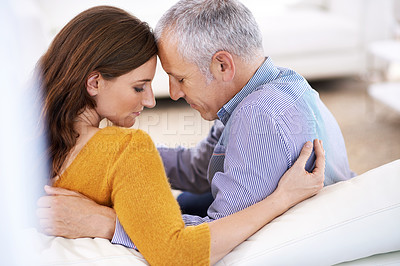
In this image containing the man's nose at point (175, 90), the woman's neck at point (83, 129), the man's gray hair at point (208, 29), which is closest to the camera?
the woman's neck at point (83, 129)

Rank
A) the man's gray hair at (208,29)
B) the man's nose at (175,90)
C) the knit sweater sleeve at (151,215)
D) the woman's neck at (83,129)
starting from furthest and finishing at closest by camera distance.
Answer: the man's nose at (175,90)
the man's gray hair at (208,29)
the woman's neck at (83,129)
the knit sweater sleeve at (151,215)

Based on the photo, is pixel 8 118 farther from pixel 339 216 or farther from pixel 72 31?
pixel 339 216

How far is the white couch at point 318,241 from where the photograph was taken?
923mm

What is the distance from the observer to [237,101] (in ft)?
3.99

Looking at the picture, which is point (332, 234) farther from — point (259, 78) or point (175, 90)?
point (175, 90)

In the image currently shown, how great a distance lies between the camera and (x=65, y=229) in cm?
98

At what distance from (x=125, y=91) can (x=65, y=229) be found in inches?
14.4

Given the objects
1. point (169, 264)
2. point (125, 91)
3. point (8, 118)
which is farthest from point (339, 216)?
point (8, 118)

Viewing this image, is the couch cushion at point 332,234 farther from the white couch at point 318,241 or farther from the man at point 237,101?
the man at point 237,101

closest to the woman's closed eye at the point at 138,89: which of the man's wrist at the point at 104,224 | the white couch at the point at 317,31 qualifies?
the man's wrist at the point at 104,224

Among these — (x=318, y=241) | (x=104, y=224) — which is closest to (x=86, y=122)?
(x=104, y=224)

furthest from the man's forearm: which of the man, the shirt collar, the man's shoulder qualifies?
the man's shoulder

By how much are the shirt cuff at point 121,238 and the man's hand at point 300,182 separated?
1.15 ft

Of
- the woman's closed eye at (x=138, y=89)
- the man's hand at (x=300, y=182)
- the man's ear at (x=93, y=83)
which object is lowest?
the man's hand at (x=300, y=182)
